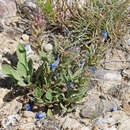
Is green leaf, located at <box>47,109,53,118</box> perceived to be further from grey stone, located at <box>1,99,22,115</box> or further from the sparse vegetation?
grey stone, located at <box>1,99,22,115</box>

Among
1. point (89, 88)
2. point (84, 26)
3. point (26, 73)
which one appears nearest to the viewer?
point (26, 73)

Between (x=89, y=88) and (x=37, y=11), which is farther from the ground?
(x=37, y=11)

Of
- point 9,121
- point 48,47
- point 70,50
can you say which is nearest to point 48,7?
point 48,47

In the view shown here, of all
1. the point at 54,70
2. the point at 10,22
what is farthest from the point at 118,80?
the point at 10,22

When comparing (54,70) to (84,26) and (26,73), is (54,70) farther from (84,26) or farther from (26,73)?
(84,26)

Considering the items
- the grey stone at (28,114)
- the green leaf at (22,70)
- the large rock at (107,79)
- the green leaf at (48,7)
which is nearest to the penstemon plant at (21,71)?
the green leaf at (22,70)

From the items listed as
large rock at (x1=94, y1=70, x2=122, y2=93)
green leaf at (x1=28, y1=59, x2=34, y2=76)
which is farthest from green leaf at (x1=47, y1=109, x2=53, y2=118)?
large rock at (x1=94, y1=70, x2=122, y2=93)
